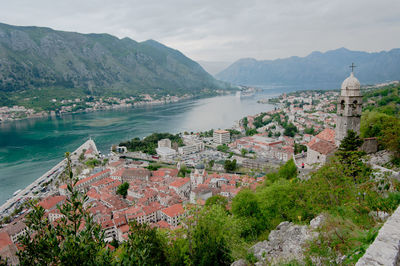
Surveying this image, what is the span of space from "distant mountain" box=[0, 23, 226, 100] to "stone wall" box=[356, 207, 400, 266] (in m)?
79.5

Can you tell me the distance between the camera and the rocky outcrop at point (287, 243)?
3990mm

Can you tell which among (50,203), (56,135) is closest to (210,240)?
(50,203)

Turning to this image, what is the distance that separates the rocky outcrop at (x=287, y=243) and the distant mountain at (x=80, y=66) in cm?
7763

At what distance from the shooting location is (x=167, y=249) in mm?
4914

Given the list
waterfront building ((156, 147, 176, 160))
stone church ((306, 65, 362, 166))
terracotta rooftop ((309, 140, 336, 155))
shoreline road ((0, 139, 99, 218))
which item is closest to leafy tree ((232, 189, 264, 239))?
stone church ((306, 65, 362, 166))

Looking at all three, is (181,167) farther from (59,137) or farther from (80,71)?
(80,71)

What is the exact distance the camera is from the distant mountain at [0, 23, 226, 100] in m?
68.9

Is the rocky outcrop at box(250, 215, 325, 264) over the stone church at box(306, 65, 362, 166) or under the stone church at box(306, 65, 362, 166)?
under

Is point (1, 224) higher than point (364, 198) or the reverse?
the reverse

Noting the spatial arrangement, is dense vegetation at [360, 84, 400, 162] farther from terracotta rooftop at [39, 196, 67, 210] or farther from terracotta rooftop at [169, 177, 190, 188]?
terracotta rooftop at [39, 196, 67, 210]

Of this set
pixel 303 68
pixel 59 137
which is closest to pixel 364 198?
pixel 59 137

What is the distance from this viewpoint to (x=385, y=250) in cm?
197

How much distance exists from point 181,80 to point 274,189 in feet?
382

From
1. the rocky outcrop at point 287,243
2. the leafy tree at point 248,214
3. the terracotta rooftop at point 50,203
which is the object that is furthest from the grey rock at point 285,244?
the terracotta rooftop at point 50,203
